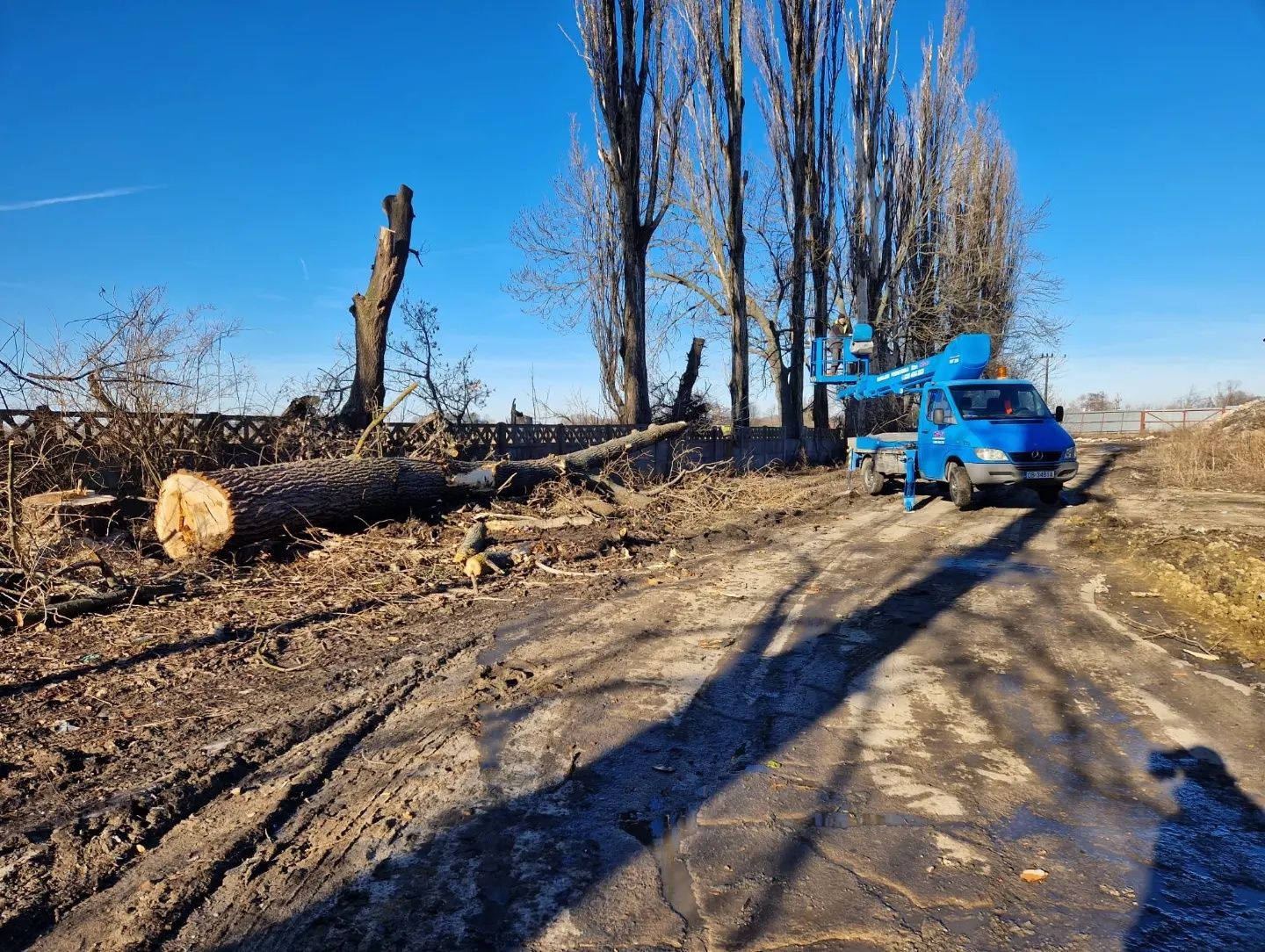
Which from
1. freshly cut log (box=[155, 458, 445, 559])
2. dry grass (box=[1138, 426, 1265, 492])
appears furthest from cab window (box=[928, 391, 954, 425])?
freshly cut log (box=[155, 458, 445, 559])

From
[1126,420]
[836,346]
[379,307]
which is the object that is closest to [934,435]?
[836,346]

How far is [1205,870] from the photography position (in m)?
2.61

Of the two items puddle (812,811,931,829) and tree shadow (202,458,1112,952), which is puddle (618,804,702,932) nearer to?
tree shadow (202,458,1112,952)

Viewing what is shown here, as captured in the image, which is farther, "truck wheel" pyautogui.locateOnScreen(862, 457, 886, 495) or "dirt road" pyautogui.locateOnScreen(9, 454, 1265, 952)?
"truck wheel" pyautogui.locateOnScreen(862, 457, 886, 495)

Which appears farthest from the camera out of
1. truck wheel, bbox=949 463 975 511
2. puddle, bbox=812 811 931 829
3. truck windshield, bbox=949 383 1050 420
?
truck windshield, bbox=949 383 1050 420

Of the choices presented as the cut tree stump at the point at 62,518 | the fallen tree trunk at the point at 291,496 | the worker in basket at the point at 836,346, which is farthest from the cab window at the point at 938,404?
the cut tree stump at the point at 62,518

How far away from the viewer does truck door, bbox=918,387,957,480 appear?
11633 millimetres

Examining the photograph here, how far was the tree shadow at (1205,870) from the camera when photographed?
89.9 inches

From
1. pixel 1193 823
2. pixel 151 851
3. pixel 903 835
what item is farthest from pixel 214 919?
pixel 1193 823

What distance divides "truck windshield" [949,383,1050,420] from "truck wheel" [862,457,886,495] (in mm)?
2723

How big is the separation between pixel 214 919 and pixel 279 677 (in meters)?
2.22

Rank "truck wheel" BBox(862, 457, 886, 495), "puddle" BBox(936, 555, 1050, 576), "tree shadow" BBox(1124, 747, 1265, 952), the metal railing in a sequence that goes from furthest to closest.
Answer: the metal railing
"truck wheel" BBox(862, 457, 886, 495)
"puddle" BBox(936, 555, 1050, 576)
"tree shadow" BBox(1124, 747, 1265, 952)

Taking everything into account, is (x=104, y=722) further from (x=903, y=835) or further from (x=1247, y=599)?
(x=1247, y=599)

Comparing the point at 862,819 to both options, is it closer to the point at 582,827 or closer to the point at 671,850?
the point at 671,850
